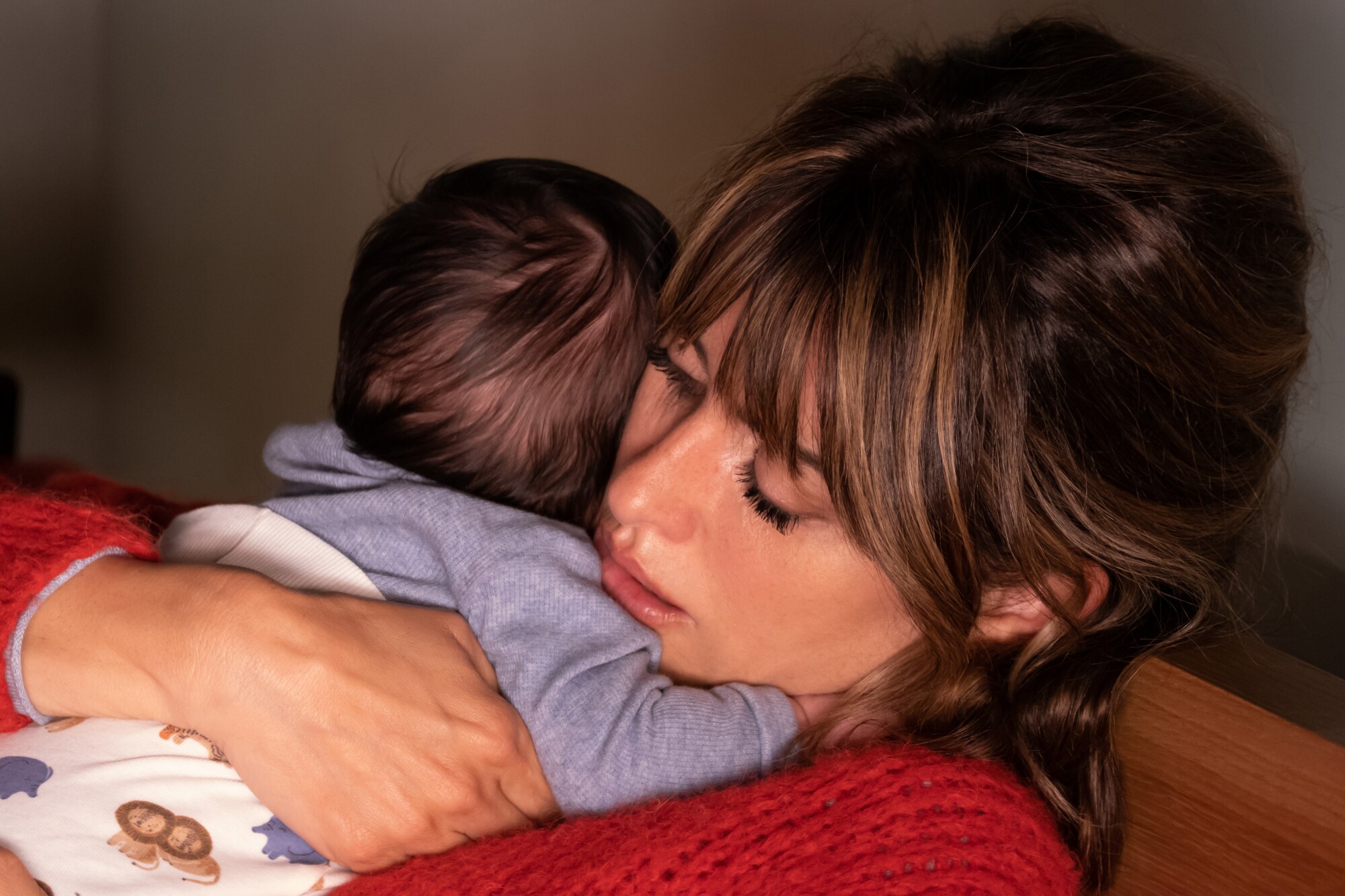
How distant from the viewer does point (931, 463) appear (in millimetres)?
854

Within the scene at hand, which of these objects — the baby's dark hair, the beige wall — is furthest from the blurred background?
the baby's dark hair

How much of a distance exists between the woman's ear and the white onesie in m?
0.64

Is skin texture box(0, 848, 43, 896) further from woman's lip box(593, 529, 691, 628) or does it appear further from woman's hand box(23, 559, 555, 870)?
woman's lip box(593, 529, 691, 628)

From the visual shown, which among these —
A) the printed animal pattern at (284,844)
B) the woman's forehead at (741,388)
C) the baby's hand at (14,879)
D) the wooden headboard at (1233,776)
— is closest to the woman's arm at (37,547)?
the baby's hand at (14,879)

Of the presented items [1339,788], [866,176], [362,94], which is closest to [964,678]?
[1339,788]

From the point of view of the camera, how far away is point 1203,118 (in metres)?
0.93

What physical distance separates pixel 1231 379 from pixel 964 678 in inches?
14.4

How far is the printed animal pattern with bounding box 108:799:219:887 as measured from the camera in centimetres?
88

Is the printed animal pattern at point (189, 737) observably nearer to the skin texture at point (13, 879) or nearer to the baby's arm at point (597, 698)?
the skin texture at point (13, 879)

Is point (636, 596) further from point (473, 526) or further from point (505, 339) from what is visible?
point (505, 339)

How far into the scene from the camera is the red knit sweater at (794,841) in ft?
→ 2.65

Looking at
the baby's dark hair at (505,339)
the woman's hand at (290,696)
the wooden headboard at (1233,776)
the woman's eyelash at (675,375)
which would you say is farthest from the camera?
the baby's dark hair at (505,339)

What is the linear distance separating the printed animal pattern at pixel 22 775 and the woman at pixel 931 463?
5 cm

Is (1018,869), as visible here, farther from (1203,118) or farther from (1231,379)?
(1203,118)
